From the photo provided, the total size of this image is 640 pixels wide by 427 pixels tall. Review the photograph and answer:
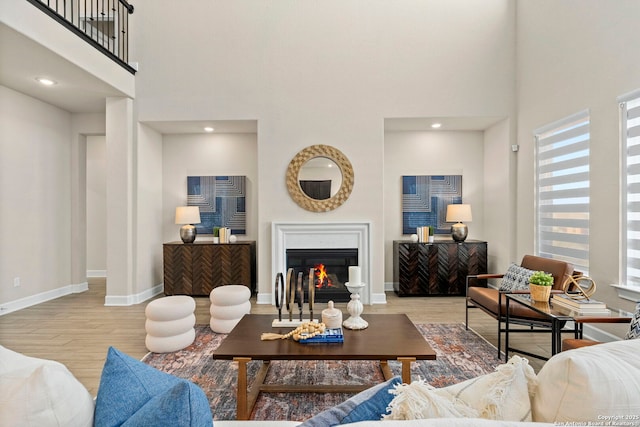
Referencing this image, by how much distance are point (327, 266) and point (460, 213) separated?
215 cm

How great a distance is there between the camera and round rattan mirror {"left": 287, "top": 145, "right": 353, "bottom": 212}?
4.88 m

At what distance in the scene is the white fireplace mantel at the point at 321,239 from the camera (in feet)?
16.0

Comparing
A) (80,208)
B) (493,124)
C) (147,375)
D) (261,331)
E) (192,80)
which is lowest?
(261,331)

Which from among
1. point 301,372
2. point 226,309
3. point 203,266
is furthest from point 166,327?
point 203,266

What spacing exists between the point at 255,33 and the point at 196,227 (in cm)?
310

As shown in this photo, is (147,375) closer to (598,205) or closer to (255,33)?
(598,205)

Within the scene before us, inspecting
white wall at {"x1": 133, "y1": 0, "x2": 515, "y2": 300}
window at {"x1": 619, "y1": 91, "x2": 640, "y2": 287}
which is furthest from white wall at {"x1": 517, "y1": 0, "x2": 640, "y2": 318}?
white wall at {"x1": 133, "y1": 0, "x2": 515, "y2": 300}

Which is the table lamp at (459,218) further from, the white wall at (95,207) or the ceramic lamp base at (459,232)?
A: the white wall at (95,207)

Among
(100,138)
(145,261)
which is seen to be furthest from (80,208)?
(100,138)

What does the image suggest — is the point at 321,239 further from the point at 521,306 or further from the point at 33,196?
the point at 33,196

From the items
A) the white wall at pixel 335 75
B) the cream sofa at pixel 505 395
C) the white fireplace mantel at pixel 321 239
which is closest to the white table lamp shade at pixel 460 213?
the white wall at pixel 335 75

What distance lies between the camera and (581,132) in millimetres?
3580

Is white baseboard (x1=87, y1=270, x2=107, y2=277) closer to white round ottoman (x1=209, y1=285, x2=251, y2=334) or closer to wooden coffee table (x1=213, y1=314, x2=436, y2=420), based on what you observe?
white round ottoman (x1=209, y1=285, x2=251, y2=334)

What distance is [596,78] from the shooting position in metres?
3.32
